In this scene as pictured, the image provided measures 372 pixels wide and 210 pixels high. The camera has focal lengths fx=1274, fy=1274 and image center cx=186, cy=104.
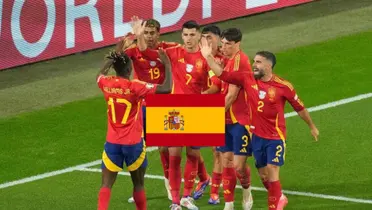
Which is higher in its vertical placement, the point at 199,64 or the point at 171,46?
the point at 171,46

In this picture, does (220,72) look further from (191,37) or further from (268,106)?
(191,37)

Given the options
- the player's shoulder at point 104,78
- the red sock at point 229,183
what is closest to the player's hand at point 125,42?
the player's shoulder at point 104,78

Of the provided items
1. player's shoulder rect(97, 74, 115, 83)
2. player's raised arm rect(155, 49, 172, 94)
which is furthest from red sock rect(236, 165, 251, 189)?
player's shoulder rect(97, 74, 115, 83)

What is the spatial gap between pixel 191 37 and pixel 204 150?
10.3ft

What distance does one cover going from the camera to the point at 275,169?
15.9 m

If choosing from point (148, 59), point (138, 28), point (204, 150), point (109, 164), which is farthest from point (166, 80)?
point (204, 150)

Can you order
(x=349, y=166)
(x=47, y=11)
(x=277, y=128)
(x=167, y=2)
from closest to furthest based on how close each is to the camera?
(x=277, y=128), (x=349, y=166), (x=47, y=11), (x=167, y=2)

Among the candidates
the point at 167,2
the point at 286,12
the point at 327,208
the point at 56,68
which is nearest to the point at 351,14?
the point at 286,12

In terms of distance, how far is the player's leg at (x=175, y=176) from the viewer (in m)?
16.7

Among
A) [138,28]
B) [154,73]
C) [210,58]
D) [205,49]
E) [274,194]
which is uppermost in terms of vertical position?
[138,28]

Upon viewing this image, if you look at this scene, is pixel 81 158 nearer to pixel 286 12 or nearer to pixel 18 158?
pixel 18 158

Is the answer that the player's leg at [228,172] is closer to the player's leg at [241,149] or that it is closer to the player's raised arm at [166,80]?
the player's leg at [241,149]

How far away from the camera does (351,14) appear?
27188 millimetres

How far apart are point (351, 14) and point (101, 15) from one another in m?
5.84
